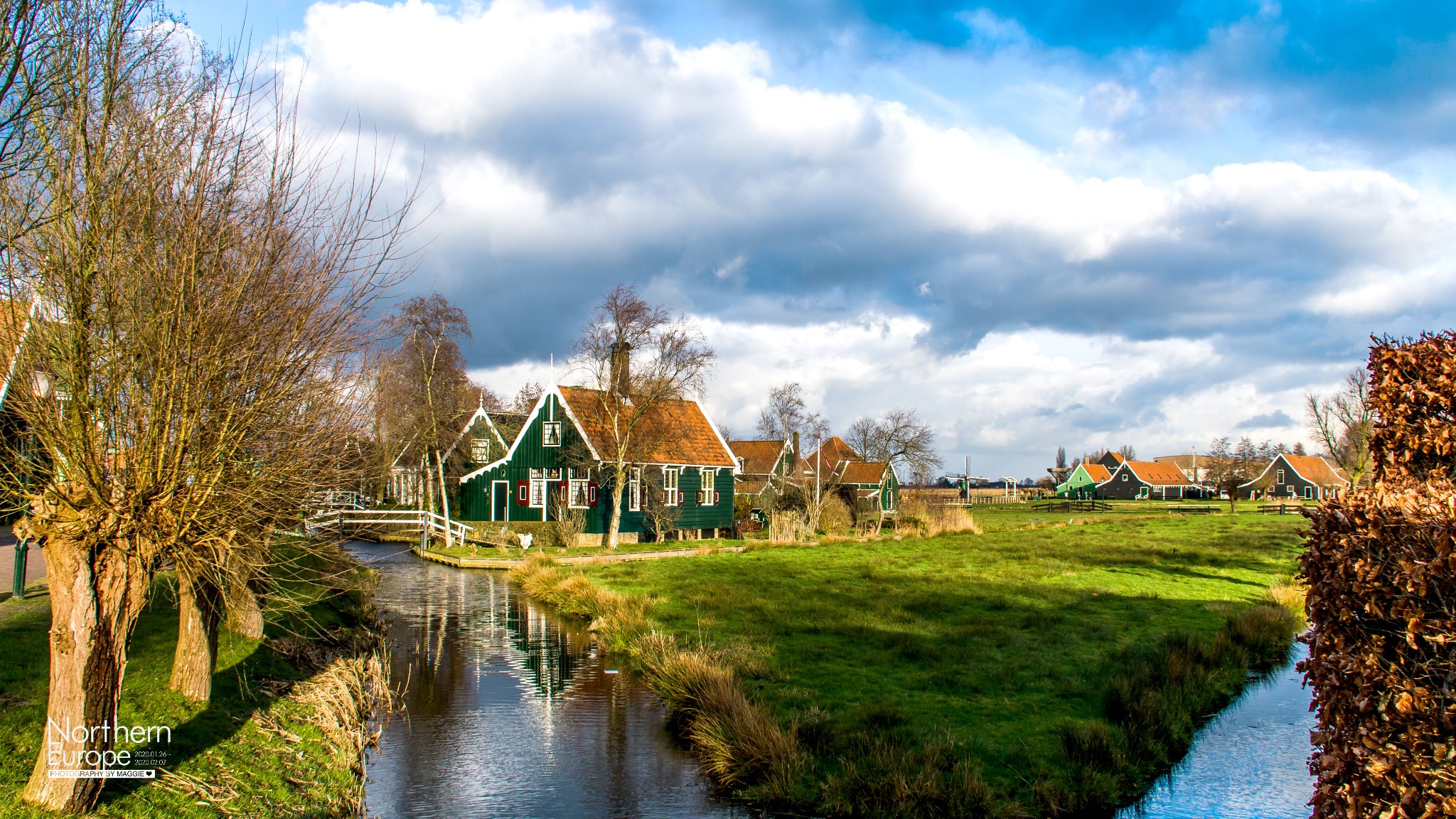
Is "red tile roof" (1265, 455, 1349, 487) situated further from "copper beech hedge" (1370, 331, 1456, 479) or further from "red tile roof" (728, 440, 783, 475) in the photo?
"copper beech hedge" (1370, 331, 1456, 479)

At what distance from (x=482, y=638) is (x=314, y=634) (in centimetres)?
432

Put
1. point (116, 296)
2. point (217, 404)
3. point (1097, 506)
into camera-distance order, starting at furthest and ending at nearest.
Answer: point (1097, 506) → point (217, 404) → point (116, 296)

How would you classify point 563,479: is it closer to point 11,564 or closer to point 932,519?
point 932,519

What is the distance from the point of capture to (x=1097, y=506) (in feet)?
245

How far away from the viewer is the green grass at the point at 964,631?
1020 cm

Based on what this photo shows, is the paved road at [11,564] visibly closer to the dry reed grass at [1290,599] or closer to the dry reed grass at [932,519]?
the dry reed grass at [1290,599]

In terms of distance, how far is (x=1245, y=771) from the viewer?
400 inches

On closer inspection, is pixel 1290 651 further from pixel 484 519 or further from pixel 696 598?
pixel 484 519

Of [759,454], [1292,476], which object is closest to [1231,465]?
[1292,476]

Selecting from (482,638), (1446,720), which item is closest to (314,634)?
(482,638)

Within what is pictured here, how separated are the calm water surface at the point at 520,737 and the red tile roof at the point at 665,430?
18.0 meters

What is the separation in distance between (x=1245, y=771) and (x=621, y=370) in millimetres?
27177

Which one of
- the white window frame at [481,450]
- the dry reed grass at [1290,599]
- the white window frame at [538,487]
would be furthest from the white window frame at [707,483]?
the dry reed grass at [1290,599]

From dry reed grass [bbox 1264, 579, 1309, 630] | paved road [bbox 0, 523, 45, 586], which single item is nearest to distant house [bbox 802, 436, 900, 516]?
dry reed grass [bbox 1264, 579, 1309, 630]
